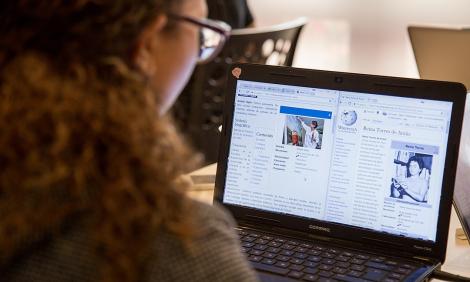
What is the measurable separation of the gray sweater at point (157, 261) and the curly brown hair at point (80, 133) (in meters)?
0.01

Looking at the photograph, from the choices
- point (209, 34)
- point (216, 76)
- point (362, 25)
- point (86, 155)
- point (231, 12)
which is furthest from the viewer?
point (362, 25)

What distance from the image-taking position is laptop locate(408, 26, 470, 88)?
1621 mm

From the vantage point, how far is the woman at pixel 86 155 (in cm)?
61

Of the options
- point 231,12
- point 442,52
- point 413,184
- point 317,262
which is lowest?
point 317,262

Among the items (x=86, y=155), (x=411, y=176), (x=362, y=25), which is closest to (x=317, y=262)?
(x=411, y=176)

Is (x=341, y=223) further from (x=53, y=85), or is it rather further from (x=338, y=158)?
(x=53, y=85)

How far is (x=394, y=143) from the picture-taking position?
Result: 3.87 ft

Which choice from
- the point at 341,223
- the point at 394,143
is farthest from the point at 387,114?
the point at 341,223

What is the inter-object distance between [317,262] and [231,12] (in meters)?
1.82

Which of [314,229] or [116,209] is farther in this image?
[314,229]

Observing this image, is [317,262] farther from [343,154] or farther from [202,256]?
[202,256]

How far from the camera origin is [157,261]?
2.07 ft

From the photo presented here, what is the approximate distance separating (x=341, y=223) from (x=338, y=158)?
105mm

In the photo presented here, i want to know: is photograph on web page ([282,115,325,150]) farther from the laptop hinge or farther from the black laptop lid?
the laptop hinge
